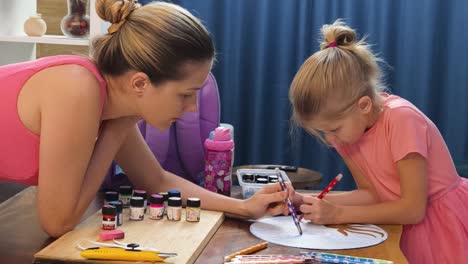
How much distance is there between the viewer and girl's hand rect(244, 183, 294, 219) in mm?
1427

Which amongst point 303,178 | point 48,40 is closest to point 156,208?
point 303,178

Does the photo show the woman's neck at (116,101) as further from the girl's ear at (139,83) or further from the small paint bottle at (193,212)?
the small paint bottle at (193,212)

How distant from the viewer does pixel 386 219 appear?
1.44m

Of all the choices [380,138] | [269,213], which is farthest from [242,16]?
→ [269,213]

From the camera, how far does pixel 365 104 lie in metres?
1.62

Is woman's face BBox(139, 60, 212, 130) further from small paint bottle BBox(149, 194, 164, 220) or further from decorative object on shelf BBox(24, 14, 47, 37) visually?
decorative object on shelf BBox(24, 14, 47, 37)

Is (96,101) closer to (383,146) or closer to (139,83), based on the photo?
(139,83)

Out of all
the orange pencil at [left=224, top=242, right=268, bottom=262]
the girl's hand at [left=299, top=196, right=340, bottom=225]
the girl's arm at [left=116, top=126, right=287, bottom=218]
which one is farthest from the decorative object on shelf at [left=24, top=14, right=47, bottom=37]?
the orange pencil at [left=224, top=242, right=268, bottom=262]

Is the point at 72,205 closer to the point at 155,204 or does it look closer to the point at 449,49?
the point at 155,204

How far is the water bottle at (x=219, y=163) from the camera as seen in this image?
1631mm

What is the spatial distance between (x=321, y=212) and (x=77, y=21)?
181cm

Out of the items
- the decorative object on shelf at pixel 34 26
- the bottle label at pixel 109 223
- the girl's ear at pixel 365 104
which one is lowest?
the bottle label at pixel 109 223

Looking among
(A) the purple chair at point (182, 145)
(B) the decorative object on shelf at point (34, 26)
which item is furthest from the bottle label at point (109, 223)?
(B) the decorative object on shelf at point (34, 26)

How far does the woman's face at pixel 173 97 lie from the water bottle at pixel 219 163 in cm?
22
